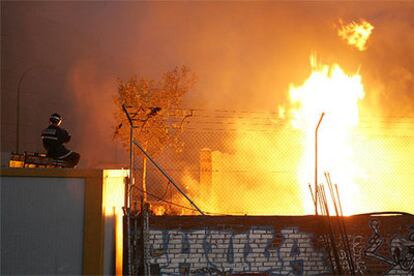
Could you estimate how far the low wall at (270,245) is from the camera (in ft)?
25.0

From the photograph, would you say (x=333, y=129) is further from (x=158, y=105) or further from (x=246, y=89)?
(x=246, y=89)

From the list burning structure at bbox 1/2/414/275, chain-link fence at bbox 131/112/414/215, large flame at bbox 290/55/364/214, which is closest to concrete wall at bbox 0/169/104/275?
burning structure at bbox 1/2/414/275

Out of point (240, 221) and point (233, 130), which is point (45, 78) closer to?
point (233, 130)

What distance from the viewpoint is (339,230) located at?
7.94 meters

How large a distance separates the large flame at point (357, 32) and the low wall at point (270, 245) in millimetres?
14984

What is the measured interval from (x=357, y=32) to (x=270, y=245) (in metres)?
16.8

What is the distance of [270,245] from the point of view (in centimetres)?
786

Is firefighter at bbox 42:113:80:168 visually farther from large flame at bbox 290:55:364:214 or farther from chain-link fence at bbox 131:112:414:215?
large flame at bbox 290:55:364:214

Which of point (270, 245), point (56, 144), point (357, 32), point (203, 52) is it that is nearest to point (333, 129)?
point (270, 245)

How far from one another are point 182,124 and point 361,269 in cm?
1033

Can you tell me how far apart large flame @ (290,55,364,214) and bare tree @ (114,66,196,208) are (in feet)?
13.9

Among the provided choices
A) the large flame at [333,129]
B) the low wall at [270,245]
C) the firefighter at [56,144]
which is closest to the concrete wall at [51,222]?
the low wall at [270,245]

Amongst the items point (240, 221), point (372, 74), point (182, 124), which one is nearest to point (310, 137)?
point (182, 124)

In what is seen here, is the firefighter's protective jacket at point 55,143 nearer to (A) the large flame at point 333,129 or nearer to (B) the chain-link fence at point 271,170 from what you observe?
(B) the chain-link fence at point 271,170
